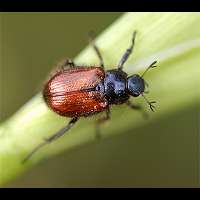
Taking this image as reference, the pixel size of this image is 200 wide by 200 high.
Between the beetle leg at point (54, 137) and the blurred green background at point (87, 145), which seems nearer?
the beetle leg at point (54, 137)

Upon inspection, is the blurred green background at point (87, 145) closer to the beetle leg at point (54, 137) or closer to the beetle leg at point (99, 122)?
the beetle leg at point (99, 122)

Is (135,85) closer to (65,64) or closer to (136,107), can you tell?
(136,107)

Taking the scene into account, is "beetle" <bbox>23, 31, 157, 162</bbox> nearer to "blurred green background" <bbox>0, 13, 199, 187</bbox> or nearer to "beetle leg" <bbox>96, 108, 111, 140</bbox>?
"beetle leg" <bbox>96, 108, 111, 140</bbox>

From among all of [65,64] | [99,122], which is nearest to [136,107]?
[99,122]

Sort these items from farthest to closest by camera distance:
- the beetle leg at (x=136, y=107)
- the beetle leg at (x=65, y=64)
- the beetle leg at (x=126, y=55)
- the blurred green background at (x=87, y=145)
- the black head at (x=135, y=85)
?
1. the blurred green background at (x=87, y=145)
2. the beetle leg at (x=65, y=64)
3. the beetle leg at (x=136, y=107)
4. the black head at (x=135, y=85)
5. the beetle leg at (x=126, y=55)

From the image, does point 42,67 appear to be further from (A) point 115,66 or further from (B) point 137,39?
(B) point 137,39

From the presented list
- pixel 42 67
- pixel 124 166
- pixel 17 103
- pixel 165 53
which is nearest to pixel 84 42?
pixel 42 67

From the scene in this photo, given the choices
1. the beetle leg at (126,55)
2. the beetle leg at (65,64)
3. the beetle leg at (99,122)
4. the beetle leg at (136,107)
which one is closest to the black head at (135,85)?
the beetle leg at (136,107)
